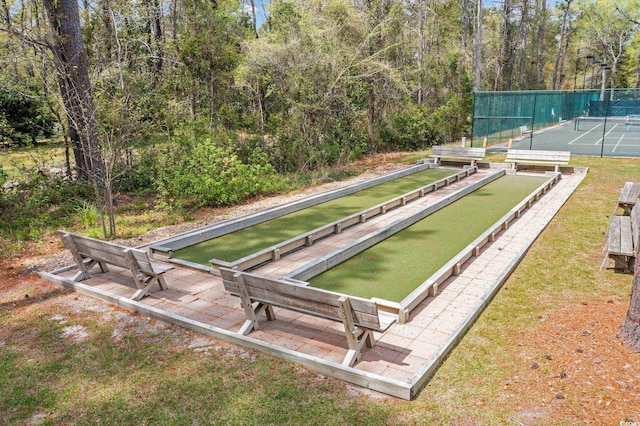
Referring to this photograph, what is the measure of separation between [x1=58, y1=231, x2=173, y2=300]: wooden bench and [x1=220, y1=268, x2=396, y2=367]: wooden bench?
1.36 meters

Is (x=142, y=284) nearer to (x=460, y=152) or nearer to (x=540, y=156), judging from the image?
(x=460, y=152)

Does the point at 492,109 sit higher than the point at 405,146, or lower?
higher

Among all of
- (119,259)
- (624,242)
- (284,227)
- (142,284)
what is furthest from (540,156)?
(119,259)

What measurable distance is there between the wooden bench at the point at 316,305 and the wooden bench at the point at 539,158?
37.1 feet

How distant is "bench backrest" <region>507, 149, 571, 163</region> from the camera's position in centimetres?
1362

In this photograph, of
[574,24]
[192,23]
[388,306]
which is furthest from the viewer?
[574,24]

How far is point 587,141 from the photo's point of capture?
22.6 m

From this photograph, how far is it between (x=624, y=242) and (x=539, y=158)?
28.3 ft

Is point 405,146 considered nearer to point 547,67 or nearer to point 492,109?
point 492,109

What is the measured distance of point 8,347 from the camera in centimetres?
466

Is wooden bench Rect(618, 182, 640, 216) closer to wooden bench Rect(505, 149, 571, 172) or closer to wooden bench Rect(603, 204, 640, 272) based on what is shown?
wooden bench Rect(603, 204, 640, 272)

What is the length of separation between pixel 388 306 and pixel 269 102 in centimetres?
1098

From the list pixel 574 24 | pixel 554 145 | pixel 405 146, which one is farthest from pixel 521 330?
pixel 574 24

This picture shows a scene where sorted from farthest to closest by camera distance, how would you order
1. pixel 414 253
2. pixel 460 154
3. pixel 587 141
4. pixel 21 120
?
pixel 587 141, pixel 21 120, pixel 460 154, pixel 414 253
